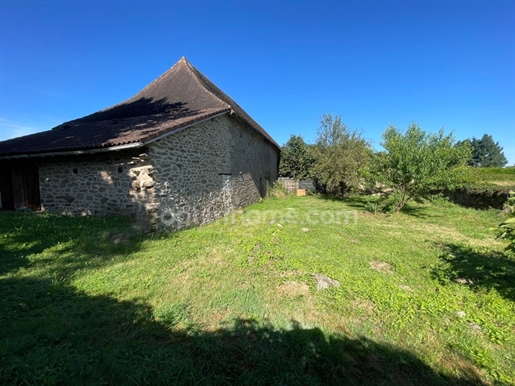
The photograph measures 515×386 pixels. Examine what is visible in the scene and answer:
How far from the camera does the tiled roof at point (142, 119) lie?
6406 millimetres

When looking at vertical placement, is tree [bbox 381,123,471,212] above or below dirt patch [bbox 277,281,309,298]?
above

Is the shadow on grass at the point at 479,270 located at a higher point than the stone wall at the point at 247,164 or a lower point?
lower

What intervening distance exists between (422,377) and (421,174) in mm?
8179

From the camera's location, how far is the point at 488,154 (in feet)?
172

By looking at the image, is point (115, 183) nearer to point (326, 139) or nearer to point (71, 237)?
point (71, 237)

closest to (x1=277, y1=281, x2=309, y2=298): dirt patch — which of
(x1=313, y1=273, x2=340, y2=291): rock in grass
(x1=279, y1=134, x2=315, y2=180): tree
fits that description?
(x1=313, y1=273, x2=340, y2=291): rock in grass

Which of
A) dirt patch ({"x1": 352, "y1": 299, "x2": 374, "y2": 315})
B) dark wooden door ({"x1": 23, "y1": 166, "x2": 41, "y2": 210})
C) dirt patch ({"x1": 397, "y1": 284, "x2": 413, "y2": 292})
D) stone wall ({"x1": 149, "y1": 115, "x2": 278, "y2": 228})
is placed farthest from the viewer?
dark wooden door ({"x1": 23, "y1": 166, "x2": 41, "y2": 210})

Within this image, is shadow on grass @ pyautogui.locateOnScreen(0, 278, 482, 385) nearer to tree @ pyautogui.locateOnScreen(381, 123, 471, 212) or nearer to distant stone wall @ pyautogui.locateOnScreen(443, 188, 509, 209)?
tree @ pyautogui.locateOnScreen(381, 123, 471, 212)

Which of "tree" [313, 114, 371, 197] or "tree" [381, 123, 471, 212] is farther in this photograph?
"tree" [313, 114, 371, 197]

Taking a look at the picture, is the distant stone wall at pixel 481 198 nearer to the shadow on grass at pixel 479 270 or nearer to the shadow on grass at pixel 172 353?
the shadow on grass at pixel 479 270

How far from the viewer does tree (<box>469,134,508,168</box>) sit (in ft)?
170

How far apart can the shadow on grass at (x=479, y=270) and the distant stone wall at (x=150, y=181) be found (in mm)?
6387

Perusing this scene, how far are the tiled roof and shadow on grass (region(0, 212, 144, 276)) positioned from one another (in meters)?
1.94

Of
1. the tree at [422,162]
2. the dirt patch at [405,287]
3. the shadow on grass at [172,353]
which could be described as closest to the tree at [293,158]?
the tree at [422,162]
